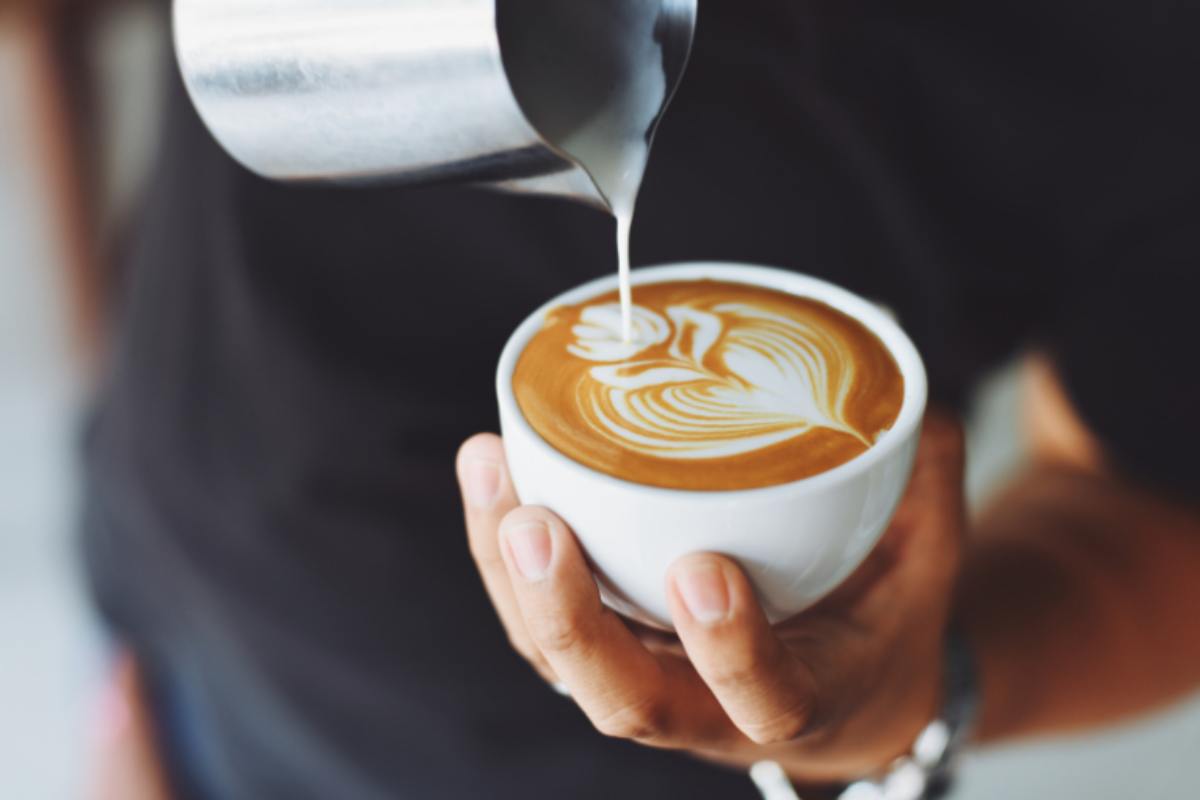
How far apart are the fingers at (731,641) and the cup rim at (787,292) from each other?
0.03 meters

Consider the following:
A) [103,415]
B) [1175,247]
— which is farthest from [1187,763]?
[103,415]

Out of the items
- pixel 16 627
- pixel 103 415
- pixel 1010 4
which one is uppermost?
pixel 1010 4

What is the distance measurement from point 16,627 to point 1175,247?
1.69 m

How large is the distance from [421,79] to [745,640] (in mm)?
275

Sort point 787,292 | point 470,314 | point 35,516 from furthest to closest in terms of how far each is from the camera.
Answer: point 35,516 < point 470,314 < point 787,292

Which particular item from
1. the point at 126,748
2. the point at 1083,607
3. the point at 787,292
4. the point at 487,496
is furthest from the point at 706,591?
the point at 126,748

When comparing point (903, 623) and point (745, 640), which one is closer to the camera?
point (745, 640)

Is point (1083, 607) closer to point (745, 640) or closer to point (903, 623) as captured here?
point (903, 623)

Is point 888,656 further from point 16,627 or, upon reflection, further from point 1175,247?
point 16,627

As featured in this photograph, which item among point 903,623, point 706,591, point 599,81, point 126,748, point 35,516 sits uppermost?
point 599,81

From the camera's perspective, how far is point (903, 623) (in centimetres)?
61

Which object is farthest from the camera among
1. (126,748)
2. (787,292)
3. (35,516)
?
(35,516)

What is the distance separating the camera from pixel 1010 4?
96 cm

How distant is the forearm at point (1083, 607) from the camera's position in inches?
33.6
